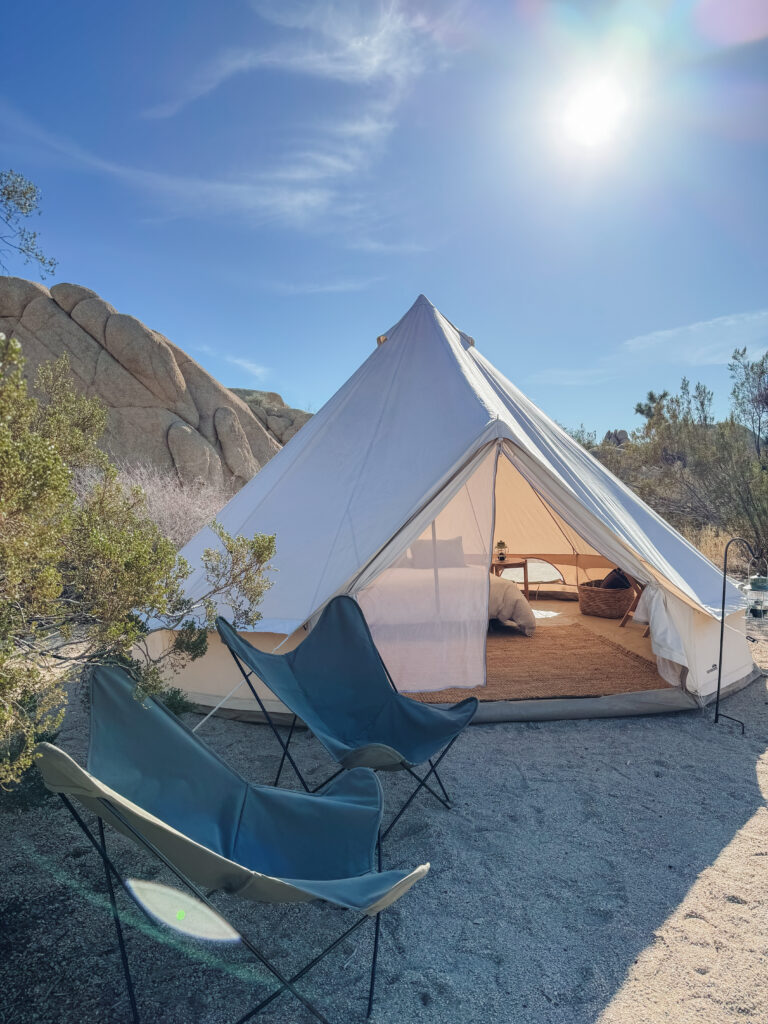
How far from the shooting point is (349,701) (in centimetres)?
275

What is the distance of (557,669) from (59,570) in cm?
338

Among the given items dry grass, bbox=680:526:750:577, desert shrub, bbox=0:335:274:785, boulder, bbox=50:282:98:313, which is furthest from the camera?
boulder, bbox=50:282:98:313

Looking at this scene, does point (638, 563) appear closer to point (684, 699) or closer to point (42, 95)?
point (684, 699)

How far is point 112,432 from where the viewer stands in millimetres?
11406

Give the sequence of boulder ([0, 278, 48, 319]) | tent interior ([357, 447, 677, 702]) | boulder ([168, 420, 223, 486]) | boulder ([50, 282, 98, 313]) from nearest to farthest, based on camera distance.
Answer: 1. tent interior ([357, 447, 677, 702])
2. boulder ([168, 420, 223, 486])
3. boulder ([0, 278, 48, 319])
4. boulder ([50, 282, 98, 313])

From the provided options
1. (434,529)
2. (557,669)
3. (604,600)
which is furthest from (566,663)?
(604,600)

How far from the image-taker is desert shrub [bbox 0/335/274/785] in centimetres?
122

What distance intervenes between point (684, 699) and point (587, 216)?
486 centimetres

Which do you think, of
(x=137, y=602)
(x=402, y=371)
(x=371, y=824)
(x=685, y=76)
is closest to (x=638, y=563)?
(x=402, y=371)

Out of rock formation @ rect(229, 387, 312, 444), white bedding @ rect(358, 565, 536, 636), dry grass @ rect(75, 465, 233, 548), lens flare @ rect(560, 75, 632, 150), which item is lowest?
white bedding @ rect(358, 565, 536, 636)

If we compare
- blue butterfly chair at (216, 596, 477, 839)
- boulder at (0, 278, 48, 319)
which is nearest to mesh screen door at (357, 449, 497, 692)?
blue butterfly chair at (216, 596, 477, 839)

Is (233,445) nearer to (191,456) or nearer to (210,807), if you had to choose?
(191,456)

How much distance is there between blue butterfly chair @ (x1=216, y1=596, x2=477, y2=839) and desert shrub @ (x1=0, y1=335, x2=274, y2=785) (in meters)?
0.51

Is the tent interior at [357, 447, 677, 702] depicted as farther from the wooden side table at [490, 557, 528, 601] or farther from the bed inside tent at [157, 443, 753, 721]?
the wooden side table at [490, 557, 528, 601]
